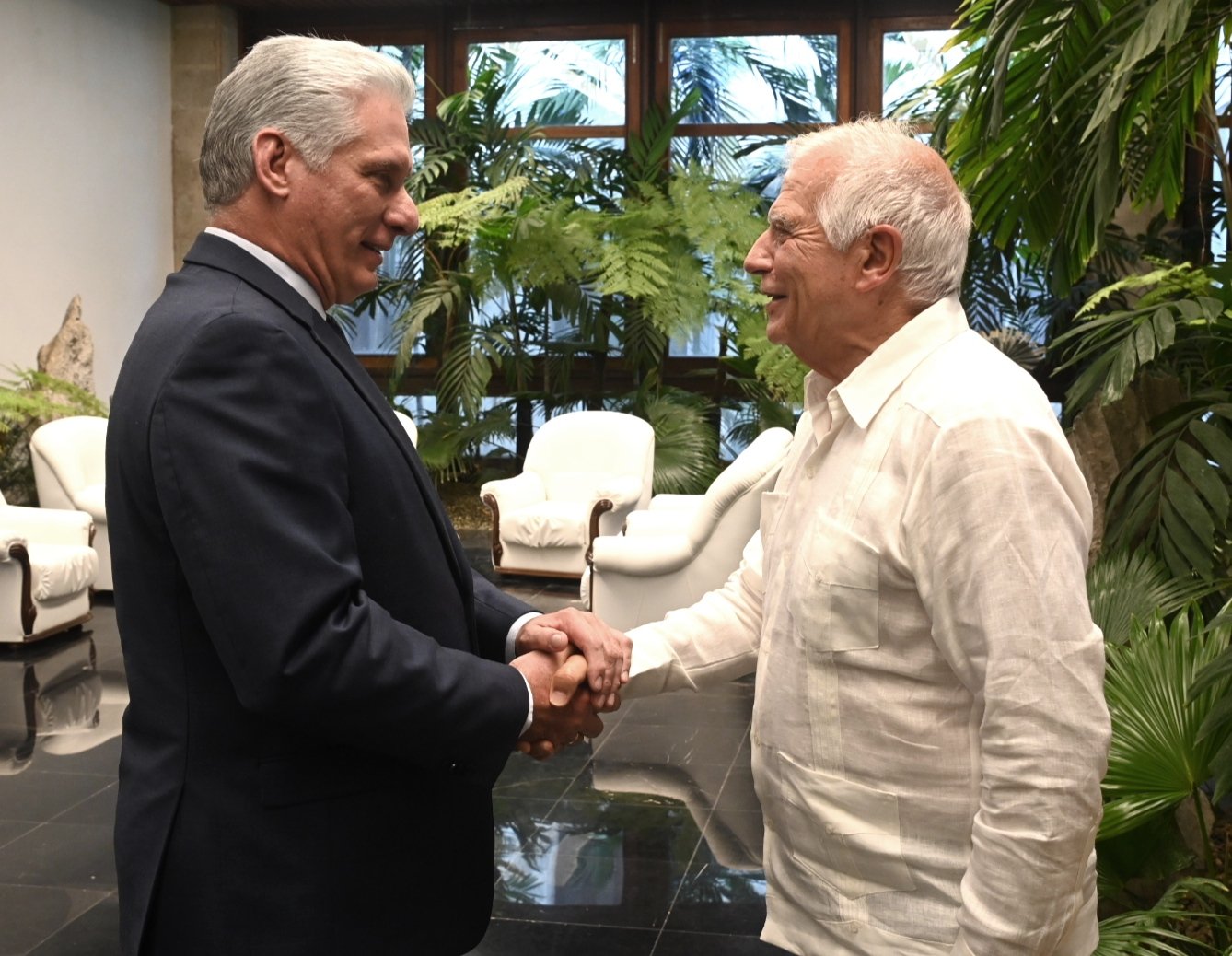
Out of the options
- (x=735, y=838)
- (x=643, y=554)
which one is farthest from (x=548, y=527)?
(x=735, y=838)

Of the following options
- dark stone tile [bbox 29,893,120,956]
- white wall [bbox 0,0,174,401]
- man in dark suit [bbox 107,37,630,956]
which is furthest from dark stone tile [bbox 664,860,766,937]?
white wall [bbox 0,0,174,401]

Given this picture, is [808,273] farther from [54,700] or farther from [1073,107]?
[54,700]

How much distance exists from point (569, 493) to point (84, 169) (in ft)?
18.1

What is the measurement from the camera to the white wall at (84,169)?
420 inches

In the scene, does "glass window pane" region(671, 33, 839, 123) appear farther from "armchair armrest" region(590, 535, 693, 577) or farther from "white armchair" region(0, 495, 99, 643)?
"white armchair" region(0, 495, 99, 643)

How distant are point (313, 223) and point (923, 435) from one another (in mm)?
843

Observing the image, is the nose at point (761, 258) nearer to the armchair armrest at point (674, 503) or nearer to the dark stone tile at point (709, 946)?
the dark stone tile at point (709, 946)

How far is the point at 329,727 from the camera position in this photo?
1644 mm

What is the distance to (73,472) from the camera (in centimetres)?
831

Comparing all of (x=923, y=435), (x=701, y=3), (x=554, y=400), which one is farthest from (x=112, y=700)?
(x=701, y=3)

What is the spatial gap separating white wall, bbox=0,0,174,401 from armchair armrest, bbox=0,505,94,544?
123 inches

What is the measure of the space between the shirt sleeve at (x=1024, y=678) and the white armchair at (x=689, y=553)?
16.3ft

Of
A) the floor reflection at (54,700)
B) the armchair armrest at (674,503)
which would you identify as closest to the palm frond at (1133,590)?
the floor reflection at (54,700)

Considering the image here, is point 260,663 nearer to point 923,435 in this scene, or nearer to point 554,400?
point 923,435
